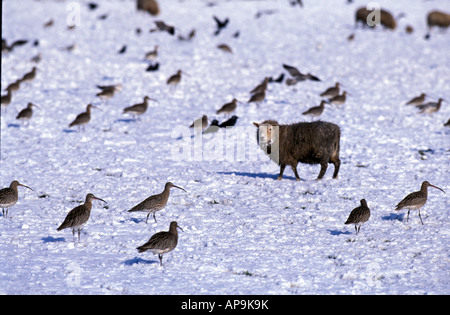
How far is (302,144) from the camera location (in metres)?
15.8

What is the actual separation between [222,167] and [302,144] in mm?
2384

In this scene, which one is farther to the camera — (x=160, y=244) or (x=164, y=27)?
(x=164, y=27)

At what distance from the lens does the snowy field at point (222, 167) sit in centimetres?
993

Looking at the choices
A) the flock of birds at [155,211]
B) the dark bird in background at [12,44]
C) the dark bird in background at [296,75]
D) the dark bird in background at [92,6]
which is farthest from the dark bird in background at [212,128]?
the dark bird in background at [92,6]

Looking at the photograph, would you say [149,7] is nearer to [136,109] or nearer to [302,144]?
[136,109]

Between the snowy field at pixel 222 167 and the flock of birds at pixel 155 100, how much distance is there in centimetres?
32

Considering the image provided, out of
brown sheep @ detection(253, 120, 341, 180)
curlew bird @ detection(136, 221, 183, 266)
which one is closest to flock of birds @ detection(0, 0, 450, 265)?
curlew bird @ detection(136, 221, 183, 266)

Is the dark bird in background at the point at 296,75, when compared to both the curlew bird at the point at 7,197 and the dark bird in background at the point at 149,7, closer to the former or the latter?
the curlew bird at the point at 7,197

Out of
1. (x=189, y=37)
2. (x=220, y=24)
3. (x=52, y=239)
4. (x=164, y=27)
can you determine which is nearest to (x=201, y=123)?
(x=52, y=239)

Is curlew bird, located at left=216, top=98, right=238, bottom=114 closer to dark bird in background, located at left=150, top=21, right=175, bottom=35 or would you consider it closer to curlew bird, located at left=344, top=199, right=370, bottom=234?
curlew bird, located at left=344, top=199, right=370, bottom=234

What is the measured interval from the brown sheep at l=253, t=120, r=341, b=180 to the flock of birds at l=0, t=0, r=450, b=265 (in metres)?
3.09
